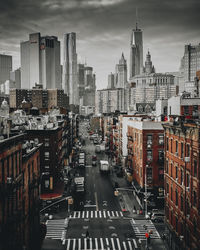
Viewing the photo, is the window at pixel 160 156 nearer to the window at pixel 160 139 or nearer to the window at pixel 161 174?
the window at pixel 161 174

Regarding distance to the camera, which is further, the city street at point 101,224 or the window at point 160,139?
the window at point 160,139

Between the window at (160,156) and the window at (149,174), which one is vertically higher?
the window at (160,156)

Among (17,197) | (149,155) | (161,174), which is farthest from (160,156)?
(17,197)

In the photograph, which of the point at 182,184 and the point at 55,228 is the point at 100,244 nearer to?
the point at 55,228

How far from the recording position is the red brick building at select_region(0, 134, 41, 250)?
2681cm

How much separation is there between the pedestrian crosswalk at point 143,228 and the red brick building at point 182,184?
13.2 ft

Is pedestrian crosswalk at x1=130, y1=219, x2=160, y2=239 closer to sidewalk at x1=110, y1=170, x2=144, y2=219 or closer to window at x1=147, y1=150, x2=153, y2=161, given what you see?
sidewalk at x1=110, y1=170, x2=144, y2=219

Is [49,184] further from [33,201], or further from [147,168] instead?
[33,201]

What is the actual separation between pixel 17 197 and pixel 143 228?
2617 centimetres

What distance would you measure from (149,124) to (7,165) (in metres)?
40.0

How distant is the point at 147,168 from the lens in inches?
2480

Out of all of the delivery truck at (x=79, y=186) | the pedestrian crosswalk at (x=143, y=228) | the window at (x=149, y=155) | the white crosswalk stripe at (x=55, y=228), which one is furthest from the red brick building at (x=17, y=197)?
the window at (x=149, y=155)

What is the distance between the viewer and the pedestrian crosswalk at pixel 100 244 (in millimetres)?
43062

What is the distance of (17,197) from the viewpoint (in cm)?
3191
